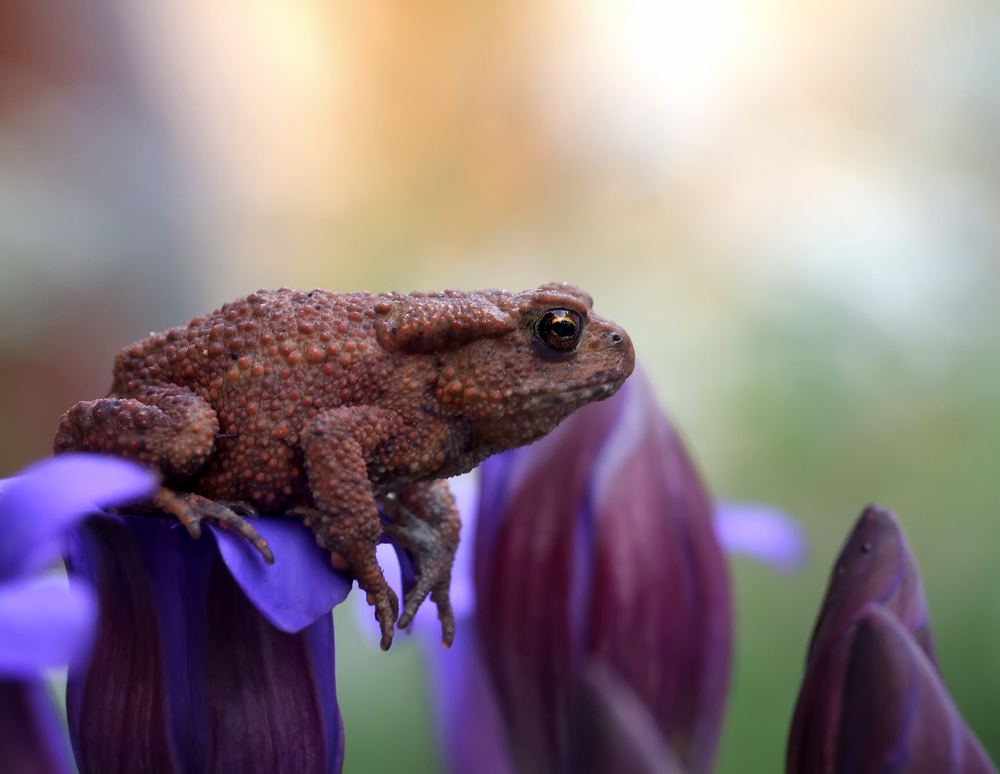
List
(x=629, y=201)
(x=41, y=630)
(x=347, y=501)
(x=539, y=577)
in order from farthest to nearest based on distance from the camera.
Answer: (x=629, y=201) → (x=539, y=577) → (x=347, y=501) → (x=41, y=630)

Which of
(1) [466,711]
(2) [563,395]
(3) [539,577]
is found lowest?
(1) [466,711]

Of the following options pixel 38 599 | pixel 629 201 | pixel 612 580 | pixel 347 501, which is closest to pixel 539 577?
pixel 612 580

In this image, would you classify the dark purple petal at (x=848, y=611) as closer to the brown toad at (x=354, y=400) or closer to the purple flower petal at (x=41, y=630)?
the brown toad at (x=354, y=400)

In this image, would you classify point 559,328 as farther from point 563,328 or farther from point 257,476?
point 257,476

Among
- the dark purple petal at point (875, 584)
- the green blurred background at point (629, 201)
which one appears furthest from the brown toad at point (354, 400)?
the green blurred background at point (629, 201)

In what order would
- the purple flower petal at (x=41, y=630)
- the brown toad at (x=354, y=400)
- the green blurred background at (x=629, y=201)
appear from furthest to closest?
the green blurred background at (x=629, y=201)
the brown toad at (x=354, y=400)
the purple flower petal at (x=41, y=630)

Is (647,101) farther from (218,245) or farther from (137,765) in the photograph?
(137,765)

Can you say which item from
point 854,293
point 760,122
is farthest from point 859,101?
point 854,293
